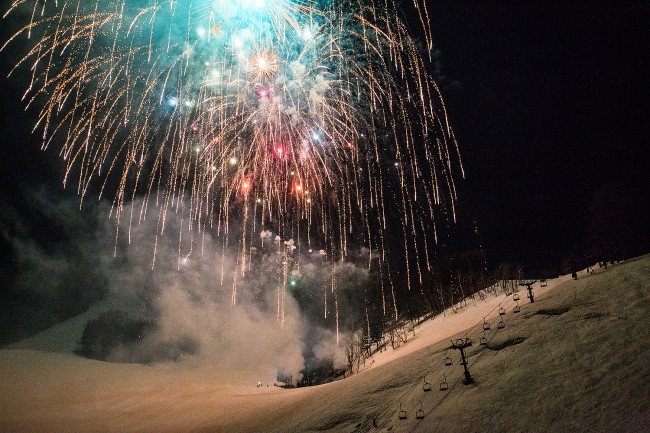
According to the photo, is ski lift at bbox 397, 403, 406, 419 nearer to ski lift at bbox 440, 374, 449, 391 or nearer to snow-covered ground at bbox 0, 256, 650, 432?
snow-covered ground at bbox 0, 256, 650, 432

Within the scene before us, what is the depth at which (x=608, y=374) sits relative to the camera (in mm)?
14219

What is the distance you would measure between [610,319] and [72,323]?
629 ft

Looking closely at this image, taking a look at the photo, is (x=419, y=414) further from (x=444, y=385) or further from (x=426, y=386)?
(x=426, y=386)

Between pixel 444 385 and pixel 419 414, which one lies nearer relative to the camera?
pixel 419 414

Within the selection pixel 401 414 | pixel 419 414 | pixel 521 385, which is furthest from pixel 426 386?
pixel 521 385

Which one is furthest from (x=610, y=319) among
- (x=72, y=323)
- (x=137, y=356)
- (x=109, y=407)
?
(x=72, y=323)

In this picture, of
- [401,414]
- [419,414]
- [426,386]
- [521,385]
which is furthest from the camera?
[426,386]

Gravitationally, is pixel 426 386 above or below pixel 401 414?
above

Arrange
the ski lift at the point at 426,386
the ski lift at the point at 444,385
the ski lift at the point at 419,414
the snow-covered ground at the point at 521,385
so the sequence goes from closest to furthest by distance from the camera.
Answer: the snow-covered ground at the point at 521,385
the ski lift at the point at 419,414
the ski lift at the point at 444,385
the ski lift at the point at 426,386

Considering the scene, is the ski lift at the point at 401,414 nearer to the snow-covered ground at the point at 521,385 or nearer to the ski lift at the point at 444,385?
the snow-covered ground at the point at 521,385

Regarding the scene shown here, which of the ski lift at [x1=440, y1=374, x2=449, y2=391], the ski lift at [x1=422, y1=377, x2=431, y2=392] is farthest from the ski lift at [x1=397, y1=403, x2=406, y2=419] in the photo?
the ski lift at [x1=440, y1=374, x2=449, y2=391]

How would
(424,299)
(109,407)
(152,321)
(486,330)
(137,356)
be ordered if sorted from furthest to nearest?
(152,321), (137,356), (424,299), (109,407), (486,330)

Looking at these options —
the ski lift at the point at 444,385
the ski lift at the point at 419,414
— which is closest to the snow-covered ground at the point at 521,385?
the ski lift at the point at 419,414

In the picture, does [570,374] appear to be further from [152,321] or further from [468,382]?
[152,321]
